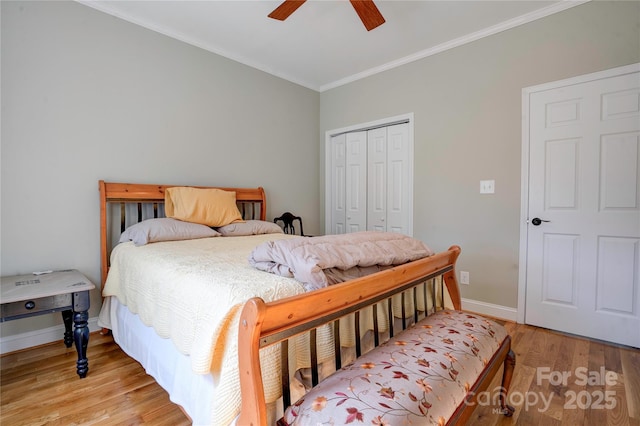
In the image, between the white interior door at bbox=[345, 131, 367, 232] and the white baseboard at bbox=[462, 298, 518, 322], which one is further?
the white interior door at bbox=[345, 131, 367, 232]

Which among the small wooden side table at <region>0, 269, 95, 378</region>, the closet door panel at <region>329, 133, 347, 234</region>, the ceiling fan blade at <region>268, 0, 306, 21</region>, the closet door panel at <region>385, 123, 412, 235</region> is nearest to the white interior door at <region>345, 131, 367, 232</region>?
the closet door panel at <region>329, 133, 347, 234</region>

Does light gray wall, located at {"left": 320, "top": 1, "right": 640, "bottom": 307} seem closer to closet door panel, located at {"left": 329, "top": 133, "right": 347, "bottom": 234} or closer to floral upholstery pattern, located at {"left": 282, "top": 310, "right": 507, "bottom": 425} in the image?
closet door panel, located at {"left": 329, "top": 133, "right": 347, "bottom": 234}

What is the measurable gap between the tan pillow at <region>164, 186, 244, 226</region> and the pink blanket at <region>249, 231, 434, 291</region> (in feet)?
4.57

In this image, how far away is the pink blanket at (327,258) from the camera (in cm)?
118

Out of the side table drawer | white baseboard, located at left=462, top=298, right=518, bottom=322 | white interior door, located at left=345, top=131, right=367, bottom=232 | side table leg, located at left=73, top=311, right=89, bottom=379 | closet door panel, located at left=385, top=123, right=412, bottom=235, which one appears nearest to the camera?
the side table drawer

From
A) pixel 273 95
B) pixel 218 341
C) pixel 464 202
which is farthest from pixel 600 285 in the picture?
pixel 273 95

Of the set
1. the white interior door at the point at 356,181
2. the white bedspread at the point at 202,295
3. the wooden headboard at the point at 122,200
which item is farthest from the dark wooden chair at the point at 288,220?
the white bedspread at the point at 202,295

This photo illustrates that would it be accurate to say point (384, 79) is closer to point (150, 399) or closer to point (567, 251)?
point (567, 251)

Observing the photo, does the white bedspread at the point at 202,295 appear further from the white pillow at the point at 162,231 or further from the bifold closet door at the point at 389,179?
the bifold closet door at the point at 389,179

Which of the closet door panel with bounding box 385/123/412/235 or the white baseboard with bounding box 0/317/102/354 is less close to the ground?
the closet door panel with bounding box 385/123/412/235

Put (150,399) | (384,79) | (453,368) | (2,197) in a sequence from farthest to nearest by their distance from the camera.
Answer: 1. (384,79)
2. (2,197)
3. (150,399)
4. (453,368)

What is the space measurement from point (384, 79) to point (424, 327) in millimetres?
2968

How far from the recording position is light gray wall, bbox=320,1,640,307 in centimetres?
229

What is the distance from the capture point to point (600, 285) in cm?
229
